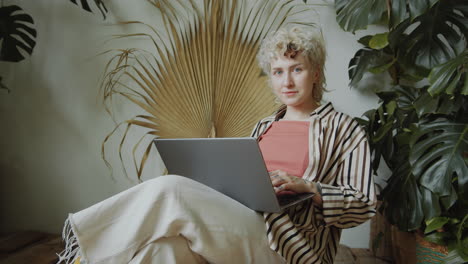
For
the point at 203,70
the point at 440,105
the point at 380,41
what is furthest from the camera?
the point at 203,70

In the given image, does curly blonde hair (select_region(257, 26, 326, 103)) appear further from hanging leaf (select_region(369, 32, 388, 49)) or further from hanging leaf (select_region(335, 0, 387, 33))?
hanging leaf (select_region(369, 32, 388, 49))

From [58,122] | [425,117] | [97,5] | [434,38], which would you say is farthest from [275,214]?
[58,122]

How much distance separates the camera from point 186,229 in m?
0.91

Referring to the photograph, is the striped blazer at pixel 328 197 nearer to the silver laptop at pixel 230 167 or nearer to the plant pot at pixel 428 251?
the silver laptop at pixel 230 167

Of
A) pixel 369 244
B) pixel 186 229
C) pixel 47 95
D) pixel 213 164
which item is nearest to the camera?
pixel 186 229

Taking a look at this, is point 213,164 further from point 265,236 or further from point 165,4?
point 165,4

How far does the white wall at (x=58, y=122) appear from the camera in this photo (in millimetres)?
2248

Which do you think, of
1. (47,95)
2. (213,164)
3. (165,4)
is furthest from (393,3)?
(47,95)

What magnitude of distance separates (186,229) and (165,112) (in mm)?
1285

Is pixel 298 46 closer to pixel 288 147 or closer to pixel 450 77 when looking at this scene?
pixel 288 147

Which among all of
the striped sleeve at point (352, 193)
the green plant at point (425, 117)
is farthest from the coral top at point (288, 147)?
the green plant at point (425, 117)

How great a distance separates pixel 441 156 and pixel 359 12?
2.06 ft

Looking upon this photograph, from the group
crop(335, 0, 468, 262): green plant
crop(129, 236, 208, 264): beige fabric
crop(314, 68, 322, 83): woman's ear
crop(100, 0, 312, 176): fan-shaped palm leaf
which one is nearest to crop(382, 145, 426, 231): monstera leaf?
crop(335, 0, 468, 262): green plant

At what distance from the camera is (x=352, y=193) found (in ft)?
3.56
